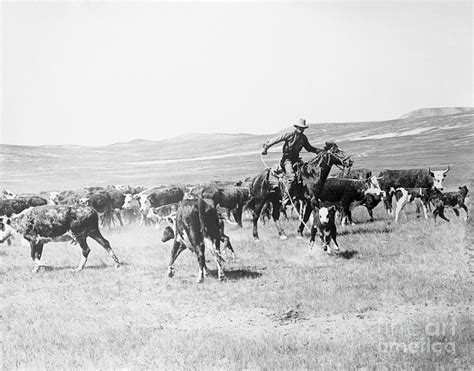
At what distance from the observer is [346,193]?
917cm

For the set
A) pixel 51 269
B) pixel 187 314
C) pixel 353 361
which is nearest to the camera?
pixel 353 361

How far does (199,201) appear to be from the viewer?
7547 mm

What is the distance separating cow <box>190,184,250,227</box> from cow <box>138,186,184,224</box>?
30.0 inches

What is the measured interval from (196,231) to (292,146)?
2.25 m

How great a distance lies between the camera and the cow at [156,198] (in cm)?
955

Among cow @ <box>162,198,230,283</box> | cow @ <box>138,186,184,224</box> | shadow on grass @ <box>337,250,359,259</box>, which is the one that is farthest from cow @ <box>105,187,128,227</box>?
shadow on grass @ <box>337,250,359,259</box>

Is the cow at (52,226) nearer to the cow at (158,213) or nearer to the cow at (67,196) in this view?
the cow at (158,213)

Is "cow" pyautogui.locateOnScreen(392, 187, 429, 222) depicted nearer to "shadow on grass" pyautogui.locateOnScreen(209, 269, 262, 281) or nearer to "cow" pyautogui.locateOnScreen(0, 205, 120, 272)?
"shadow on grass" pyautogui.locateOnScreen(209, 269, 262, 281)

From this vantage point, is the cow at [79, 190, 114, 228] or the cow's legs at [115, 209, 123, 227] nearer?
the cow's legs at [115, 209, 123, 227]

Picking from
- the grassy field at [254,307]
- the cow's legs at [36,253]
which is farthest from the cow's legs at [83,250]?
the cow's legs at [36,253]

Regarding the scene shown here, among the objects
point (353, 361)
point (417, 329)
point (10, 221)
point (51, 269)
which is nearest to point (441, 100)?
point (417, 329)

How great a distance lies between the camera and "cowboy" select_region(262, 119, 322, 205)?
8266 millimetres

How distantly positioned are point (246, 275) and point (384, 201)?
369cm

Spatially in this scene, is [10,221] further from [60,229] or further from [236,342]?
[236,342]
